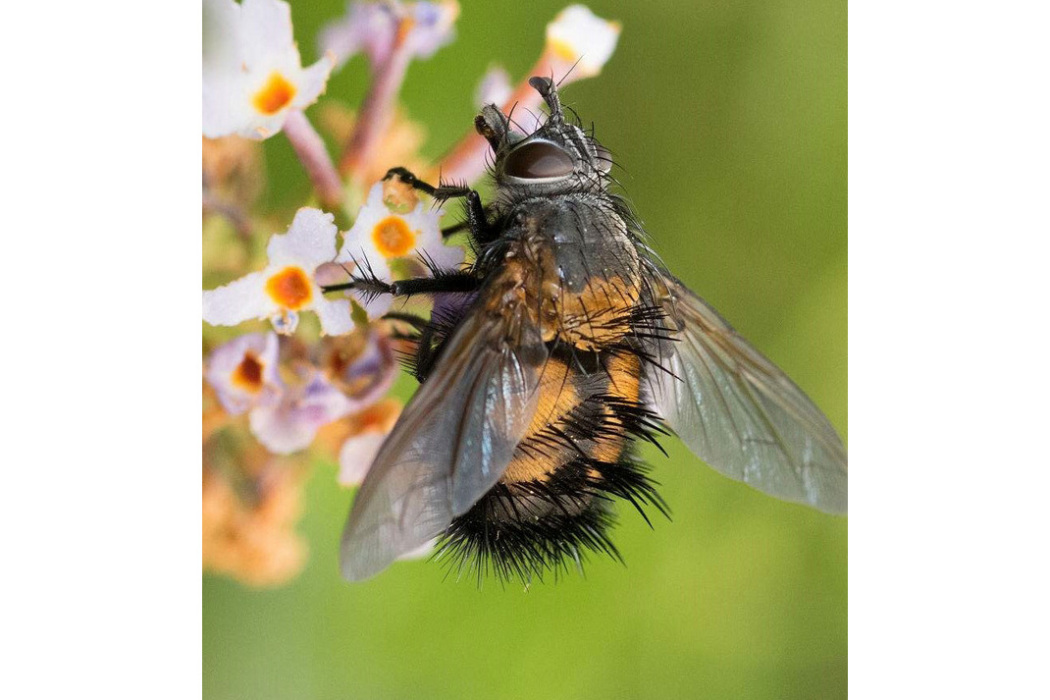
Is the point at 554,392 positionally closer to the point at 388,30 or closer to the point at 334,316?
the point at 334,316

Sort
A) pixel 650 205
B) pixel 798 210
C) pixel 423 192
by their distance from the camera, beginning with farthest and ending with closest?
pixel 798 210 < pixel 650 205 < pixel 423 192

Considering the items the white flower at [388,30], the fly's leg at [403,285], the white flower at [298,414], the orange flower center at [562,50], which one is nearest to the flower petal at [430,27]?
the white flower at [388,30]

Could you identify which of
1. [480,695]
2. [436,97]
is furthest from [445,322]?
[480,695]

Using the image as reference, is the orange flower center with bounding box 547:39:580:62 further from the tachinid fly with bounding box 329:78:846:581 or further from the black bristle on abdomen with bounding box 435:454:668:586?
the black bristle on abdomen with bounding box 435:454:668:586

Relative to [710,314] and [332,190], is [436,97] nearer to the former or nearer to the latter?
[332,190]

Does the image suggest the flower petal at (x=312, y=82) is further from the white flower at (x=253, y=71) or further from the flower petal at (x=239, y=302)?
the flower petal at (x=239, y=302)

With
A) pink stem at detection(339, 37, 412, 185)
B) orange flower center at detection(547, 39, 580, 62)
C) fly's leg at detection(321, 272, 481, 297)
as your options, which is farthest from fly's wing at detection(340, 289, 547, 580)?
orange flower center at detection(547, 39, 580, 62)

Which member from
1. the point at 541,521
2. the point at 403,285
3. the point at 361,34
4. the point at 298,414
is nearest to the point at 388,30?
the point at 361,34
